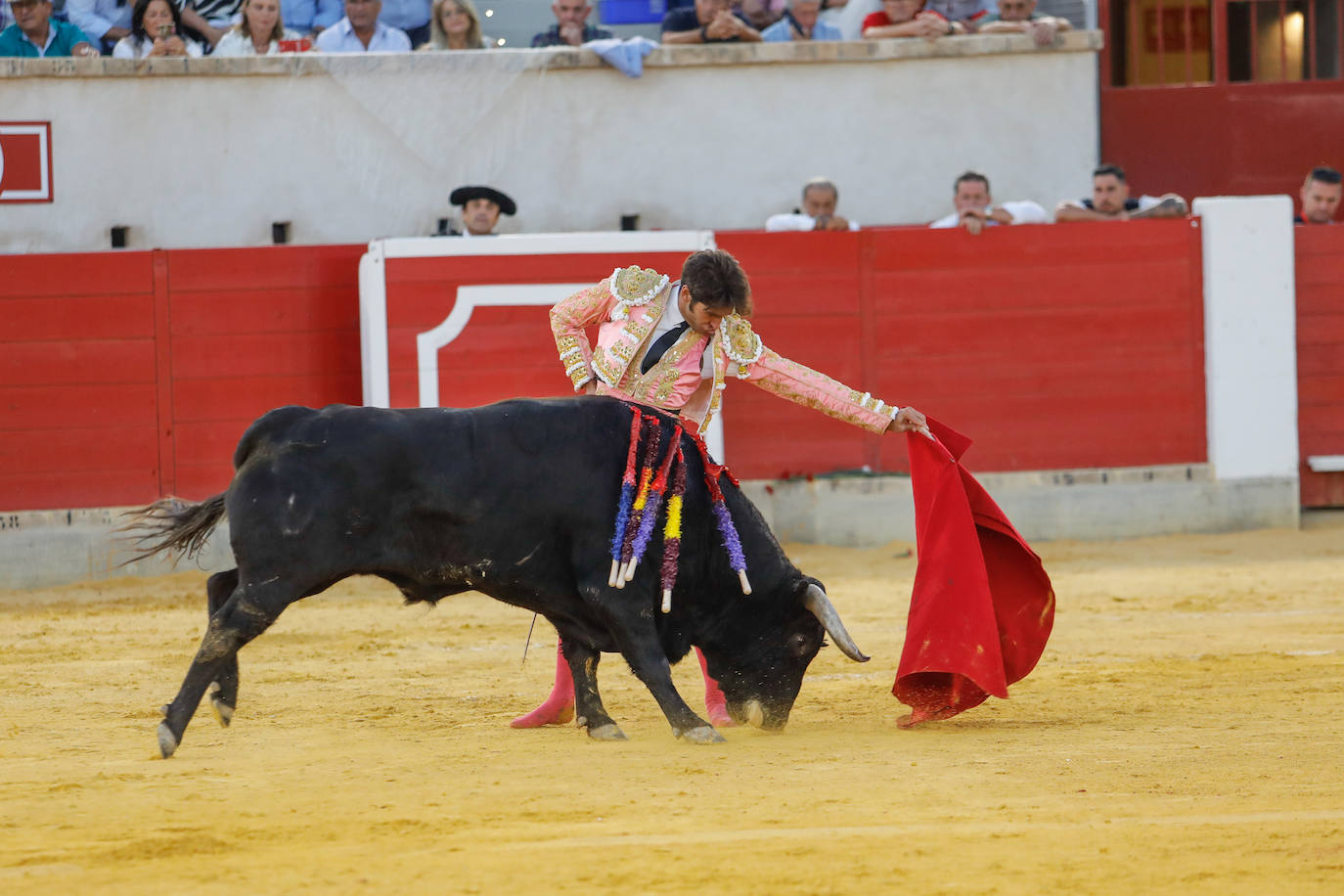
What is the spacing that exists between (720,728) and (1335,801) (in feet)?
5.03

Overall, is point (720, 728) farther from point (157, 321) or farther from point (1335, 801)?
point (157, 321)

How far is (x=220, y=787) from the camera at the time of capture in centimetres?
338

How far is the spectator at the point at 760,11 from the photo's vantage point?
9.66 meters

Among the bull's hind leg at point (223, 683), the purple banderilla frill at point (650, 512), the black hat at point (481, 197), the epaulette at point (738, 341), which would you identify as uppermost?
the black hat at point (481, 197)

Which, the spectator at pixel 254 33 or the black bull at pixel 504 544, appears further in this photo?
the spectator at pixel 254 33

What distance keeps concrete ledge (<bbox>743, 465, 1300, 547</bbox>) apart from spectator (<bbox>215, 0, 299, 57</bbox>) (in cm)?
332

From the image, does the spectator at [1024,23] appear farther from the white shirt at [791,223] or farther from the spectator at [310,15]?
the spectator at [310,15]

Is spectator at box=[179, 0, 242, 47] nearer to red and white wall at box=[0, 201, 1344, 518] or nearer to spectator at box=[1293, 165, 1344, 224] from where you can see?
red and white wall at box=[0, 201, 1344, 518]

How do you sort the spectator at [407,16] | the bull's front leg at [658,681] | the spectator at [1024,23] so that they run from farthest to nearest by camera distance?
the spectator at [407,16] → the spectator at [1024,23] → the bull's front leg at [658,681]

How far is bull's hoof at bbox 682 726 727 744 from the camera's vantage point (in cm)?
392

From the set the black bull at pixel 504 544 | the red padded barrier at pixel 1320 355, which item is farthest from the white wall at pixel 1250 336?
the black bull at pixel 504 544

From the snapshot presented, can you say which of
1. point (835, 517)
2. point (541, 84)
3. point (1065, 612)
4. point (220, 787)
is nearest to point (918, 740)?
point (220, 787)

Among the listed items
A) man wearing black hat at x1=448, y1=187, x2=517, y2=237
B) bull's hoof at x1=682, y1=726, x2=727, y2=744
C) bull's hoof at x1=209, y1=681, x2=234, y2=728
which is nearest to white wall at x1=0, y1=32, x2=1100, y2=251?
man wearing black hat at x1=448, y1=187, x2=517, y2=237

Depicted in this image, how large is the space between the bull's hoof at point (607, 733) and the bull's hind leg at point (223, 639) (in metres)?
0.75
